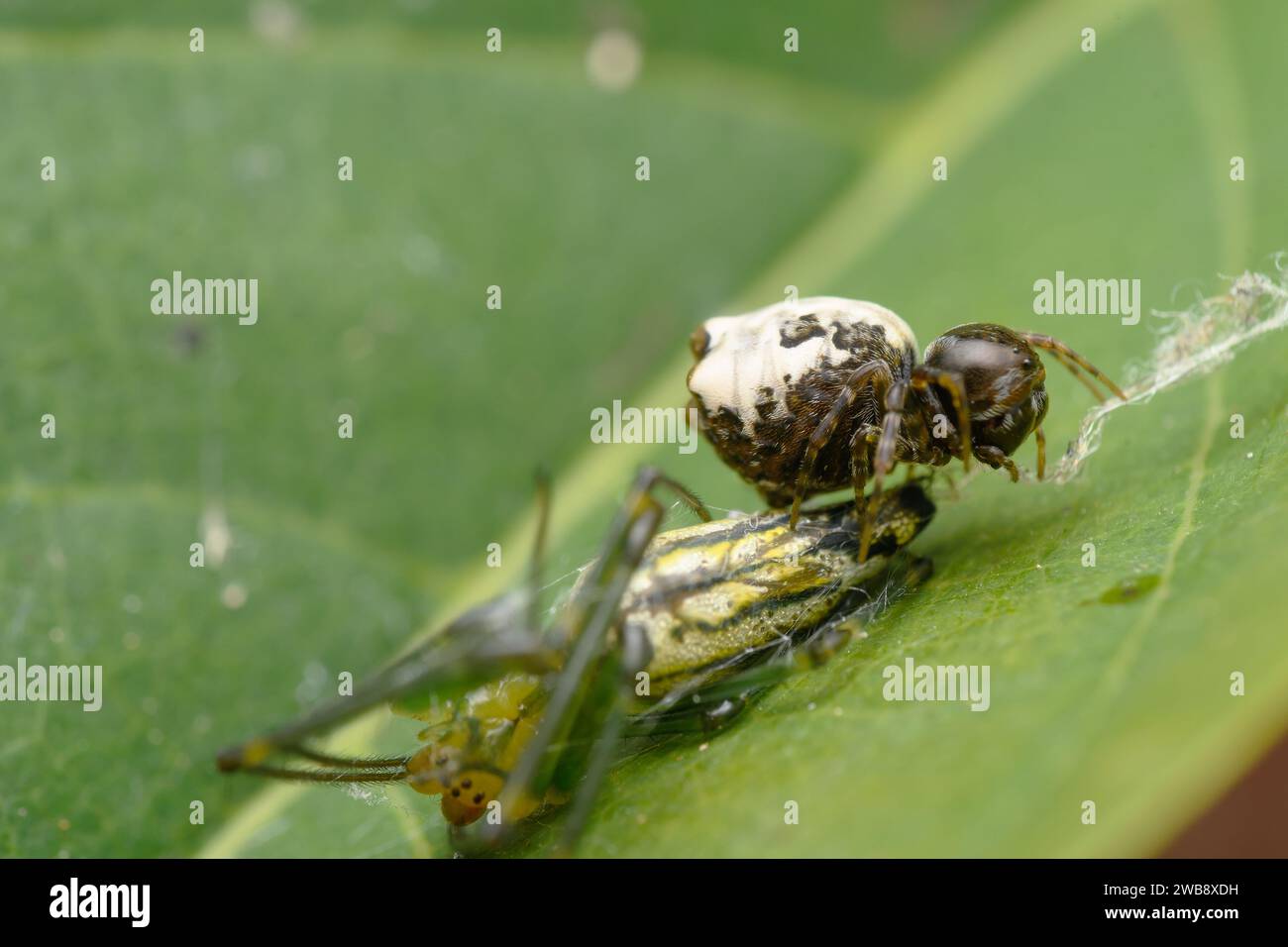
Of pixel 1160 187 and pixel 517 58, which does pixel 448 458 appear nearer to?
pixel 517 58

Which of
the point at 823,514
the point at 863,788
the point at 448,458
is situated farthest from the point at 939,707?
the point at 448,458

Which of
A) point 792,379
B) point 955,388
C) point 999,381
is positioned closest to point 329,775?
point 792,379

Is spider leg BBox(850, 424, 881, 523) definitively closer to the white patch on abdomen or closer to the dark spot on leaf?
the white patch on abdomen

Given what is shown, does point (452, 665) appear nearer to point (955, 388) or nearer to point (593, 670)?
point (593, 670)

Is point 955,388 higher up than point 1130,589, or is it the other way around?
point 955,388

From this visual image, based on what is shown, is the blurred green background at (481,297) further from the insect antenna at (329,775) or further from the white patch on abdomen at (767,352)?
the white patch on abdomen at (767,352)
